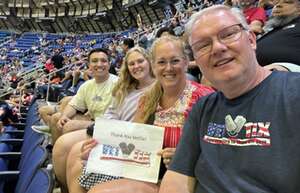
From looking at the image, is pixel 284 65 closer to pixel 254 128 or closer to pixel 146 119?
pixel 254 128

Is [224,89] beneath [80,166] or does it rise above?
above

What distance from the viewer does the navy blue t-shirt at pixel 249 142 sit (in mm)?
1100

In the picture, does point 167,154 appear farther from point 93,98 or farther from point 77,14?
point 77,14

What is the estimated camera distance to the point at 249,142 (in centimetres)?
116

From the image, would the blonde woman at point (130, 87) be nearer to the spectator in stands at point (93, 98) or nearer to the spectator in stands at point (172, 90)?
the spectator in stands at point (172, 90)

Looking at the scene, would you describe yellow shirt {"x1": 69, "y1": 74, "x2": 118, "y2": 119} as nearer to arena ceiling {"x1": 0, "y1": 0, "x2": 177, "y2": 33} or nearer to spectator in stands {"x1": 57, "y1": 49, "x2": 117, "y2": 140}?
spectator in stands {"x1": 57, "y1": 49, "x2": 117, "y2": 140}

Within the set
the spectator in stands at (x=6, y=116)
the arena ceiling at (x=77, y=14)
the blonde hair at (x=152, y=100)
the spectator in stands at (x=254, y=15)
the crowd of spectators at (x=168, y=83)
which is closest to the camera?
the crowd of spectators at (x=168, y=83)

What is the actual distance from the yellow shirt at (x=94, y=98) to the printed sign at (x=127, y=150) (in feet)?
4.53

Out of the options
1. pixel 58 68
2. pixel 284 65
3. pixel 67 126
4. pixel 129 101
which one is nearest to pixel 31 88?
pixel 58 68

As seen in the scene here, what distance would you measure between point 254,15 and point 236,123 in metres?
2.07

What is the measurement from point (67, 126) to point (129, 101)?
3.12 feet

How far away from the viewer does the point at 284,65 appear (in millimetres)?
1495

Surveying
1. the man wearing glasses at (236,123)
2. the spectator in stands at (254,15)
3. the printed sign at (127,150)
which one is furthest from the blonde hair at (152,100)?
the spectator in stands at (254,15)

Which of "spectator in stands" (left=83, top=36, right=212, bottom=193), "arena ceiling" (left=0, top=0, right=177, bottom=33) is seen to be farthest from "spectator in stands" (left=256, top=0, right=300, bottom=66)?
"arena ceiling" (left=0, top=0, right=177, bottom=33)
